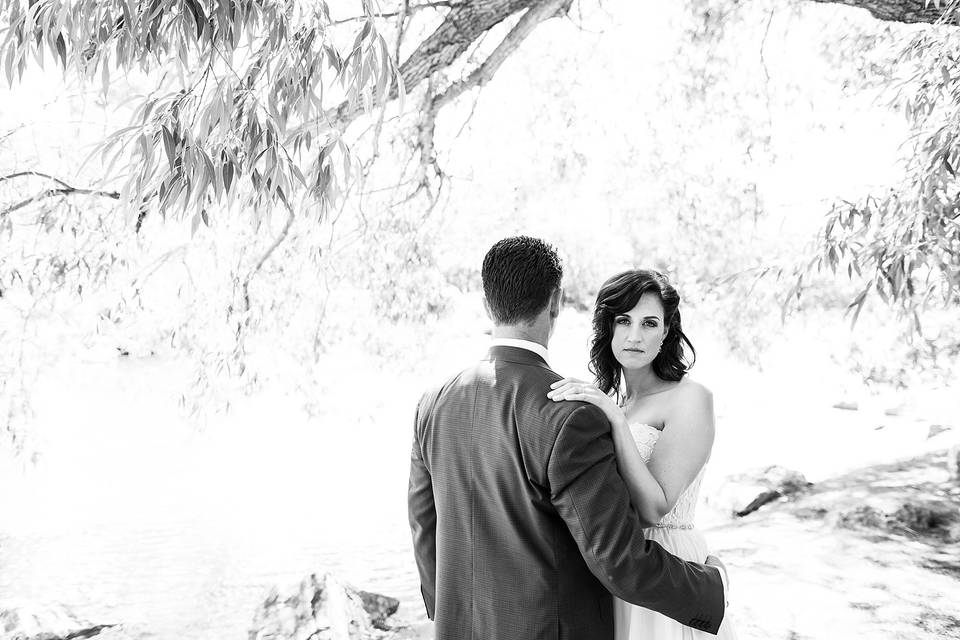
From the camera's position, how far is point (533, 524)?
59.1 inches

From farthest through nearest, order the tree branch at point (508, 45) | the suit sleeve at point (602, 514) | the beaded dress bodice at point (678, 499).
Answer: the tree branch at point (508, 45) < the beaded dress bodice at point (678, 499) < the suit sleeve at point (602, 514)

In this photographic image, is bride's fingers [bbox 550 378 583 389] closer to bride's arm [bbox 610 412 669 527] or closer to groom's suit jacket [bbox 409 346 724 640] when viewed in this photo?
groom's suit jacket [bbox 409 346 724 640]

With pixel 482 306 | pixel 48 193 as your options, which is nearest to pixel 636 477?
pixel 48 193

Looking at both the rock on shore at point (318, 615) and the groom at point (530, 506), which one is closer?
the groom at point (530, 506)

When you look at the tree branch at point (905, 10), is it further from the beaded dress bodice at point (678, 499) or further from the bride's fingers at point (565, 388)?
the bride's fingers at point (565, 388)

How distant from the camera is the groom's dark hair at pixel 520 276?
5.05 ft

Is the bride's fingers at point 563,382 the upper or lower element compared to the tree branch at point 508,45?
lower

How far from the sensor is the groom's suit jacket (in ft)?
4.72

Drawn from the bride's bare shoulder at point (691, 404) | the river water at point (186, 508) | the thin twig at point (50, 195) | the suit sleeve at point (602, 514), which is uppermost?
the thin twig at point (50, 195)

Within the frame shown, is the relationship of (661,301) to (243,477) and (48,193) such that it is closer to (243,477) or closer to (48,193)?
(48,193)

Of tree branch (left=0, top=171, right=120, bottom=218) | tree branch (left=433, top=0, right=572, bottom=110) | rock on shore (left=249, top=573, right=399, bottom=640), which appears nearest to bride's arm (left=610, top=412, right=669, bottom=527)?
tree branch (left=433, top=0, right=572, bottom=110)

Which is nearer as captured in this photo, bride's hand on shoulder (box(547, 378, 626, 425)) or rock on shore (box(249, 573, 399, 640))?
bride's hand on shoulder (box(547, 378, 626, 425))

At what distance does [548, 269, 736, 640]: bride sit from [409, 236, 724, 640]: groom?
0.10 metres


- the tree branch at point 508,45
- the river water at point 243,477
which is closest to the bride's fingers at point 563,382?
the tree branch at point 508,45
